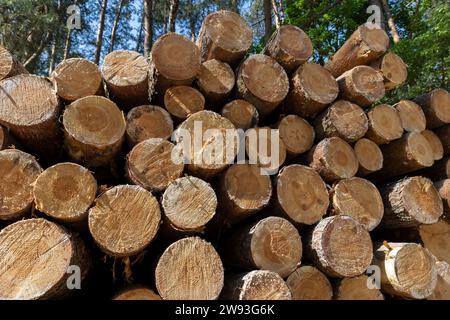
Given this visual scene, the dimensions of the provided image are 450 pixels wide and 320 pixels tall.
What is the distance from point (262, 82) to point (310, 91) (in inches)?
13.9

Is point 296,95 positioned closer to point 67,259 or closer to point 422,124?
point 422,124

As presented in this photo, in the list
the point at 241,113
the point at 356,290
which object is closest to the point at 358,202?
the point at 356,290

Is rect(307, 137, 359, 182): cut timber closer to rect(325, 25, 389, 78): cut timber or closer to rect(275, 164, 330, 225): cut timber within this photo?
rect(275, 164, 330, 225): cut timber

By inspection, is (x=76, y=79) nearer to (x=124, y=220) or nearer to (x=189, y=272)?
(x=124, y=220)

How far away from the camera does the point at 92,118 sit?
2029 millimetres

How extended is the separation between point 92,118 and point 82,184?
382 millimetres

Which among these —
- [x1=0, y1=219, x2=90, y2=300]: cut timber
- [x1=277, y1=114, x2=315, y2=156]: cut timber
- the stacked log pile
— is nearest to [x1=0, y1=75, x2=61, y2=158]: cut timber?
the stacked log pile

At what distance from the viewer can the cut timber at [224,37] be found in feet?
8.25

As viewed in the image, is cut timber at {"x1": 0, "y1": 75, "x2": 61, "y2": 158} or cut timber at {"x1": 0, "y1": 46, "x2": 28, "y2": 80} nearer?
cut timber at {"x1": 0, "y1": 75, "x2": 61, "y2": 158}

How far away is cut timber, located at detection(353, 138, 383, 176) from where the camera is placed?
8.80 feet

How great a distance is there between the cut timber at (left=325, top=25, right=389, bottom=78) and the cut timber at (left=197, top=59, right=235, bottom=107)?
111cm

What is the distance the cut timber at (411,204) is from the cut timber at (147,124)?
163 cm

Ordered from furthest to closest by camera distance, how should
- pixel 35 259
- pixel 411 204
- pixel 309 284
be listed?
pixel 411 204 → pixel 309 284 → pixel 35 259

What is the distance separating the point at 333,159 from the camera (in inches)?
99.1
